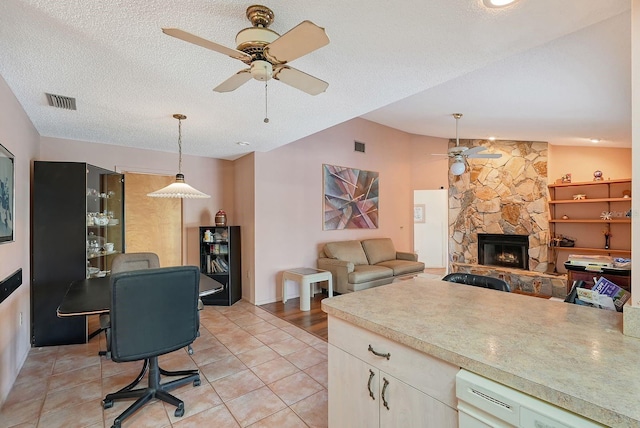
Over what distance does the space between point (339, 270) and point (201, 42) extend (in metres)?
4.09

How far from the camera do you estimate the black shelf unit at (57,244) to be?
10.2ft

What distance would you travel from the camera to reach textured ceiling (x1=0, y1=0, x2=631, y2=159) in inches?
58.9

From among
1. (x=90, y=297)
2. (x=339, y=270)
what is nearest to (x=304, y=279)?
(x=339, y=270)

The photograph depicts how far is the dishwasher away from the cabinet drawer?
0.07m

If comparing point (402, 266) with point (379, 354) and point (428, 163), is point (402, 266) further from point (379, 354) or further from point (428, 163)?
point (379, 354)

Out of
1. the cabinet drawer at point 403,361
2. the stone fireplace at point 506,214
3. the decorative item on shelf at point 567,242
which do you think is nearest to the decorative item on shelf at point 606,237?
the decorative item on shelf at point 567,242

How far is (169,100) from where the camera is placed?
2594 mm

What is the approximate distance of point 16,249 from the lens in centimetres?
258

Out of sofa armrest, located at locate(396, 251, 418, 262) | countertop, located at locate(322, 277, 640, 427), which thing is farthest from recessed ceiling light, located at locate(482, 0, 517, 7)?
sofa armrest, located at locate(396, 251, 418, 262)

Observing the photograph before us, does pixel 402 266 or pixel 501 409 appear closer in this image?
pixel 501 409

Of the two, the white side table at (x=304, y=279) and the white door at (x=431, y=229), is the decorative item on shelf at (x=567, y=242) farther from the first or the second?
the white side table at (x=304, y=279)

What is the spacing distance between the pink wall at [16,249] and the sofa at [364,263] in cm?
372

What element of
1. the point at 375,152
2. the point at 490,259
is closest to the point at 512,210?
the point at 490,259

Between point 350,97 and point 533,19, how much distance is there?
1316 mm
